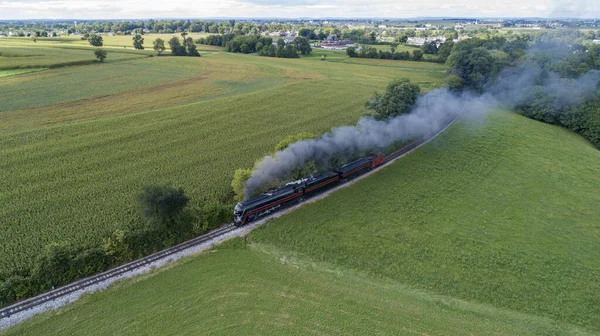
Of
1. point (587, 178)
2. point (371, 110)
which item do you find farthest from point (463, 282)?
point (371, 110)

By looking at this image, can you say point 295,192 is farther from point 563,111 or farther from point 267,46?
point 267,46

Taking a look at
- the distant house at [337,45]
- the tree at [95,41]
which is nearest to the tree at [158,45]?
the tree at [95,41]

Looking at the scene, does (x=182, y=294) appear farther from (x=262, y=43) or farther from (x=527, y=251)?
(x=262, y=43)

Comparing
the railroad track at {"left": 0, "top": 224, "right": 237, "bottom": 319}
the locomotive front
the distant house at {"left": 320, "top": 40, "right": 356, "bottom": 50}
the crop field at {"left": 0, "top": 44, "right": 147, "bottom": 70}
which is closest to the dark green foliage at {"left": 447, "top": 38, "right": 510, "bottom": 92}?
the locomotive front

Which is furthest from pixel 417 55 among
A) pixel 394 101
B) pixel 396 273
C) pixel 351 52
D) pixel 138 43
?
pixel 396 273

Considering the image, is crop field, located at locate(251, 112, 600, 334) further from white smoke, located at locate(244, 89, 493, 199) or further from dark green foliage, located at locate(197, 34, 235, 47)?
dark green foliage, located at locate(197, 34, 235, 47)

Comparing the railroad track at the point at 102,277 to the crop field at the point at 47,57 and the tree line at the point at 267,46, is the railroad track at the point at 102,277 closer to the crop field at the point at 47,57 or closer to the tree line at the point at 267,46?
the crop field at the point at 47,57
